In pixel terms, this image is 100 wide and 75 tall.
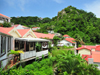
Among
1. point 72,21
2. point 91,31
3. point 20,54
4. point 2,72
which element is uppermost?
point 72,21

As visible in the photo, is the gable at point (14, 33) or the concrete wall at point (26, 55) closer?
the concrete wall at point (26, 55)

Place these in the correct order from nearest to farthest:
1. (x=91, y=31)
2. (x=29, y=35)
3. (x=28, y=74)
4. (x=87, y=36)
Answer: (x=28, y=74) → (x=29, y=35) → (x=87, y=36) → (x=91, y=31)

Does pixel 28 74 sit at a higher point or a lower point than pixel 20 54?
lower

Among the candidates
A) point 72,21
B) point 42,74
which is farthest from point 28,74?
point 72,21

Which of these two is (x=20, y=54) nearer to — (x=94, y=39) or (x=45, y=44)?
(x=45, y=44)

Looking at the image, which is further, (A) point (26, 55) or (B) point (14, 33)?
(B) point (14, 33)

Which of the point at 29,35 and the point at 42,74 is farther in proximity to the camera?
the point at 29,35

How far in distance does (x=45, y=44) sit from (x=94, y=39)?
4199 cm

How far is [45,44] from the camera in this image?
51.5 ft

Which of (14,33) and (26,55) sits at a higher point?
(14,33)

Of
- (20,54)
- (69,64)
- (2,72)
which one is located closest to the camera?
(2,72)

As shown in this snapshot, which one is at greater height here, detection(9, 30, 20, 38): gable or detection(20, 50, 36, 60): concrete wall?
detection(9, 30, 20, 38): gable

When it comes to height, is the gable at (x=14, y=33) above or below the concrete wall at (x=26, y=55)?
above

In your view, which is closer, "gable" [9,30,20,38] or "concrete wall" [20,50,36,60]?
"concrete wall" [20,50,36,60]
